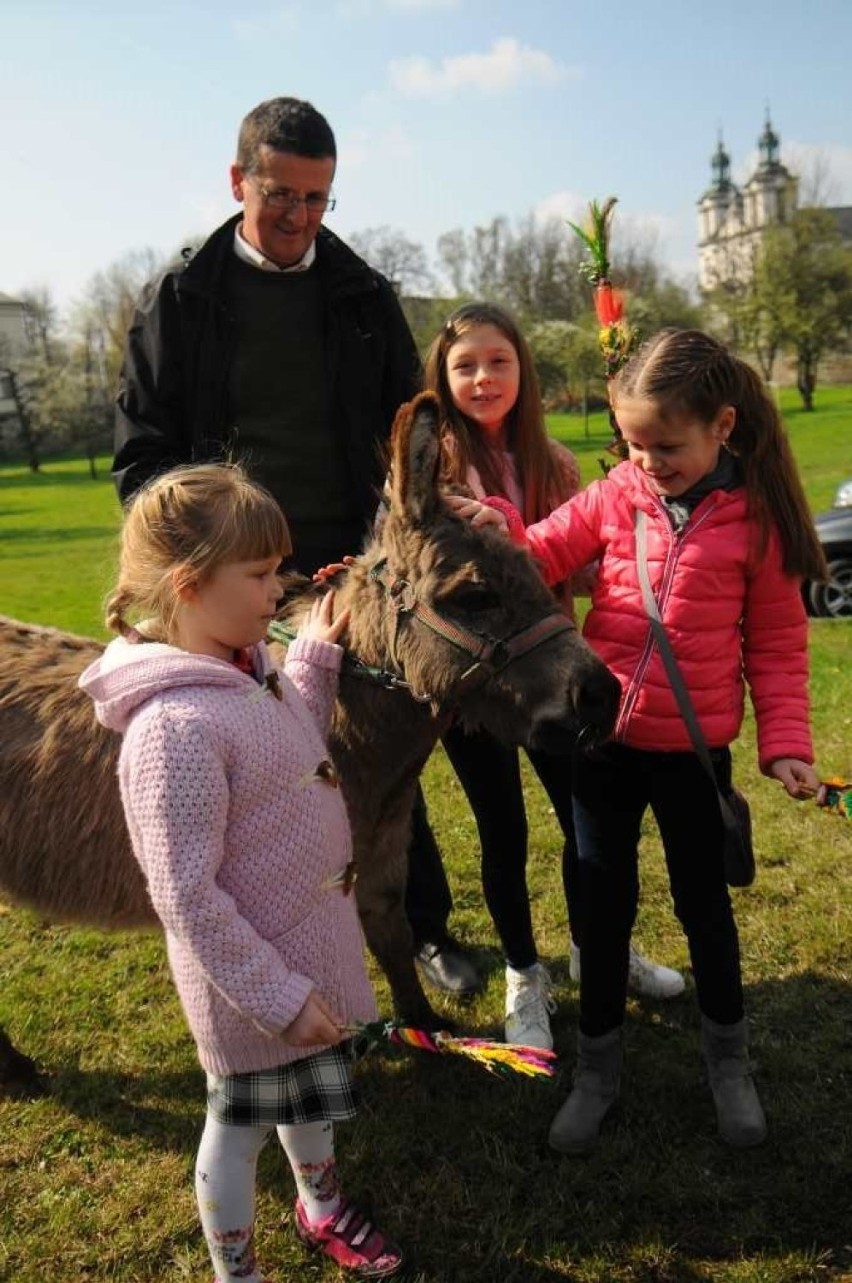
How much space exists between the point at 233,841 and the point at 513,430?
→ 212 centimetres

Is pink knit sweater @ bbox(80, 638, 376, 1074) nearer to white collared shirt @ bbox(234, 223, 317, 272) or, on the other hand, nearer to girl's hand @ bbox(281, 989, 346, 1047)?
girl's hand @ bbox(281, 989, 346, 1047)

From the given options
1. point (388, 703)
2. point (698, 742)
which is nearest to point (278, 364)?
point (388, 703)

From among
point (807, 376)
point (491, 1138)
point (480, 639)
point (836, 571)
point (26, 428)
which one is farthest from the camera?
point (26, 428)

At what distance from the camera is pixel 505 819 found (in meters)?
3.88

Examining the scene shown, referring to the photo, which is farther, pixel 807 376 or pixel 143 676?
pixel 807 376

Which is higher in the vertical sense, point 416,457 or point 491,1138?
point 416,457

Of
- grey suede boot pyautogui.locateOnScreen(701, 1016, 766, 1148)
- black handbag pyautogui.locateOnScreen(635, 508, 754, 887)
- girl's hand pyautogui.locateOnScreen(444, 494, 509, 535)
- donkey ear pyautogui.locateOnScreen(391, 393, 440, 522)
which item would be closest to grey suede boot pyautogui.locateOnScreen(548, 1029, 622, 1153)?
grey suede boot pyautogui.locateOnScreen(701, 1016, 766, 1148)

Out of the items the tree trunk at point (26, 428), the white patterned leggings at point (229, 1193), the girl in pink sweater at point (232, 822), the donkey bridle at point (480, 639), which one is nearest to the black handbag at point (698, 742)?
the donkey bridle at point (480, 639)

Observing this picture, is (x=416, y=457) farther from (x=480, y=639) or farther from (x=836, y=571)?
(x=836, y=571)

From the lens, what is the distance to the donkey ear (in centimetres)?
274

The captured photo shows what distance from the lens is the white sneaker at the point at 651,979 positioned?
4.09 meters

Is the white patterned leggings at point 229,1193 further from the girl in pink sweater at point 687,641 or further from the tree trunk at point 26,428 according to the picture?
the tree trunk at point 26,428

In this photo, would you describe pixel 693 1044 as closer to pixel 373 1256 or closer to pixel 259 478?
pixel 373 1256

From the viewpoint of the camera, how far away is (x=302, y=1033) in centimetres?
215
